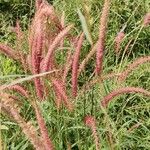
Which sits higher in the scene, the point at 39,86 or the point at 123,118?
the point at 39,86

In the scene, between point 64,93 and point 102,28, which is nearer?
point 102,28

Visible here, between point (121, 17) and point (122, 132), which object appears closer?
point (122, 132)

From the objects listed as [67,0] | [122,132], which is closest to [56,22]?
[122,132]

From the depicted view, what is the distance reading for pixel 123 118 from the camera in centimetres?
268

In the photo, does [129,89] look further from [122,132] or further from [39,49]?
[122,132]

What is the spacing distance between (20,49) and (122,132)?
67cm

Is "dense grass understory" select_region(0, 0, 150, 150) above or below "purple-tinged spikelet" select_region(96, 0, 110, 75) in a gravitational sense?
below

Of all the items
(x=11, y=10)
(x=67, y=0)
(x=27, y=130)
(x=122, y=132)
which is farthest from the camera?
(x=11, y=10)

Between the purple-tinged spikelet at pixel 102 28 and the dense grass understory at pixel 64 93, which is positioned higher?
the purple-tinged spikelet at pixel 102 28

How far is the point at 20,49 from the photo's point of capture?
2.26m

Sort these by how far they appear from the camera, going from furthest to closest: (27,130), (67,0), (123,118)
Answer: (67,0)
(123,118)
(27,130)

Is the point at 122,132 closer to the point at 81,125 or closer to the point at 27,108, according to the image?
the point at 81,125

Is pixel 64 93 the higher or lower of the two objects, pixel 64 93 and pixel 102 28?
the lower

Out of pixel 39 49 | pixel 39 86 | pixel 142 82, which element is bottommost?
pixel 142 82
